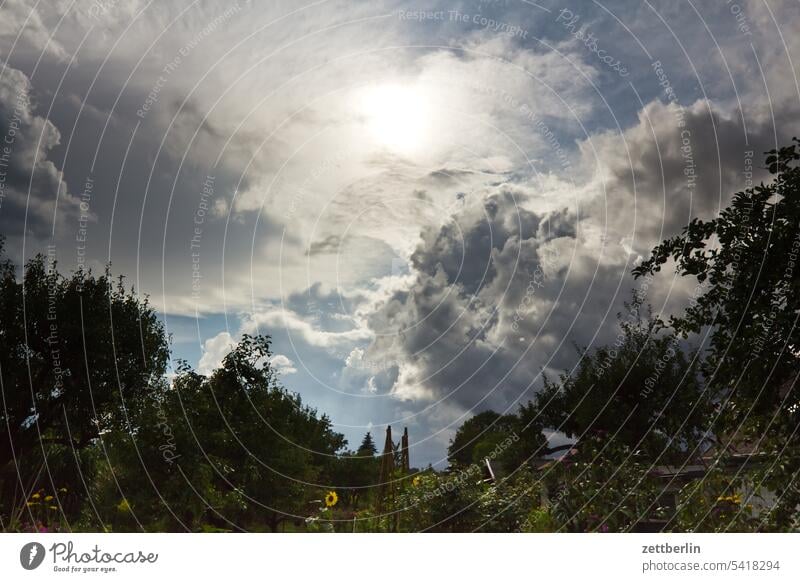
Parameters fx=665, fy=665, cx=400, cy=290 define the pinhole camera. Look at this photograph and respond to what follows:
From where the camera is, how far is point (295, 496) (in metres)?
9.48

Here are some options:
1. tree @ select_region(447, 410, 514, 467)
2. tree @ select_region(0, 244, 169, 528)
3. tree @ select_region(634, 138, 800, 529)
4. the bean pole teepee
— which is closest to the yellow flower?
the bean pole teepee

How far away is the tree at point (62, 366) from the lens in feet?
26.8

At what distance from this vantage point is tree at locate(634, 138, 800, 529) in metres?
7.52

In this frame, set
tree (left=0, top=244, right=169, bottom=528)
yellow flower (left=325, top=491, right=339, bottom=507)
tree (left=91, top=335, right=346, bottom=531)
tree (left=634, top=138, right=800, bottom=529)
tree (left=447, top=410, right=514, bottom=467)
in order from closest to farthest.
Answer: tree (left=634, top=138, right=800, bottom=529), tree (left=0, top=244, right=169, bottom=528), tree (left=91, top=335, right=346, bottom=531), tree (left=447, top=410, right=514, bottom=467), yellow flower (left=325, top=491, right=339, bottom=507)

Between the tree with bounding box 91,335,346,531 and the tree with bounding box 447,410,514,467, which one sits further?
the tree with bounding box 447,410,514,467

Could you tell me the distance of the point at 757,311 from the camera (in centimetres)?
766

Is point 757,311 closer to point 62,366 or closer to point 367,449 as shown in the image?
point 367,449

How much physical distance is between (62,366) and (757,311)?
8583mm

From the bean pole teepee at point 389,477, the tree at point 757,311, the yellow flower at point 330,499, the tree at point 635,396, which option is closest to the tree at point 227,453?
the yellow flower at point 330,499

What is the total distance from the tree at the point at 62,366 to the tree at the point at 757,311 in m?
6.64

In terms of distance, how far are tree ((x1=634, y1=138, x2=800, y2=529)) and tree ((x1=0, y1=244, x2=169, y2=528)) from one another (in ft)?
21.8

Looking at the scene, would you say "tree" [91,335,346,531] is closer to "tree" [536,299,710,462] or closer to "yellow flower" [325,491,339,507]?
"yellow flower" [325,491,339,507]

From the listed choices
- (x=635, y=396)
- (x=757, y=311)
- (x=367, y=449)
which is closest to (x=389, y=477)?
(x=367, y=449)
